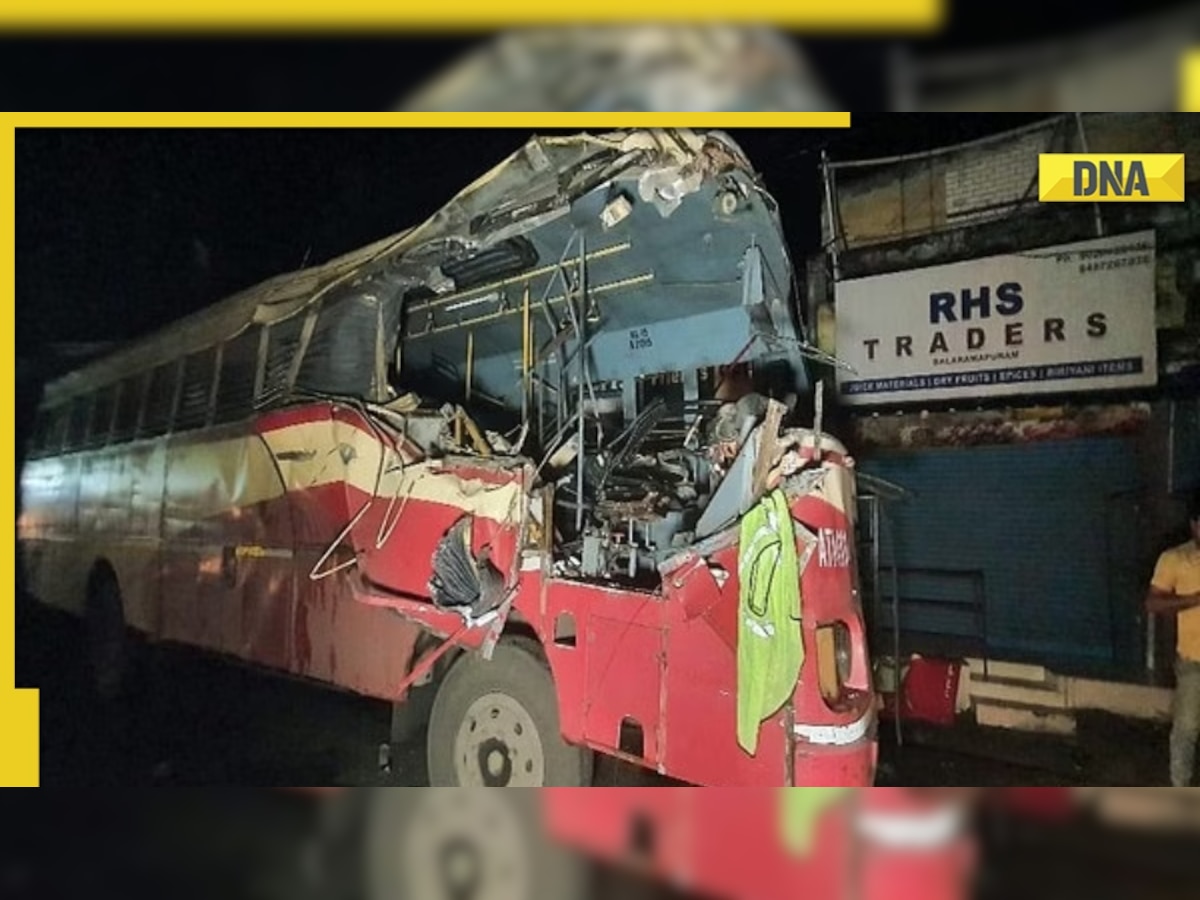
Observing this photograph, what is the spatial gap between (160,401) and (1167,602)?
210 cm

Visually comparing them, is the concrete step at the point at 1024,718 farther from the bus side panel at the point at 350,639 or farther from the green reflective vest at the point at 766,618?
the bus side panel at the point at 350,639

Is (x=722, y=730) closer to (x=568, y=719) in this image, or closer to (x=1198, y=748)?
(x=568, y=719)

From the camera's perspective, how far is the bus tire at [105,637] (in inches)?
102

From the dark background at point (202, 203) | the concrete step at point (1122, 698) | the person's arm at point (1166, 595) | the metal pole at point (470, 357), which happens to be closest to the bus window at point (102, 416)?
the dark background at point (202, 203)

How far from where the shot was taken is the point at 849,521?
2350 millimetres

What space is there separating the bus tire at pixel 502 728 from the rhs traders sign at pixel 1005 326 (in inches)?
33.2

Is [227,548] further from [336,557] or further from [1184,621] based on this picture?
[1184,621]

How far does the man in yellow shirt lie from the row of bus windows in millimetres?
1838

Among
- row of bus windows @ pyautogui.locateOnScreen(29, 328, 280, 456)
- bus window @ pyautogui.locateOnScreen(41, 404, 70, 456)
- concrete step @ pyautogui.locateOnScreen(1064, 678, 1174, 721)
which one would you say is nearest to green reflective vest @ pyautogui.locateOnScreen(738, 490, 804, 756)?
concrete step @ pyautogui.locateOnScreen(1064, 678, 1174, 721)

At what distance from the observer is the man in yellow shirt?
7.56ft

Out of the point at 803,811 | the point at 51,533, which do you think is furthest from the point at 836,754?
the point at 51,533

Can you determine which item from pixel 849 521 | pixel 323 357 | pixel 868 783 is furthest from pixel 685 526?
pixel 323 357

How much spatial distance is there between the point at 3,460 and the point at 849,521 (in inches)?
69.2
